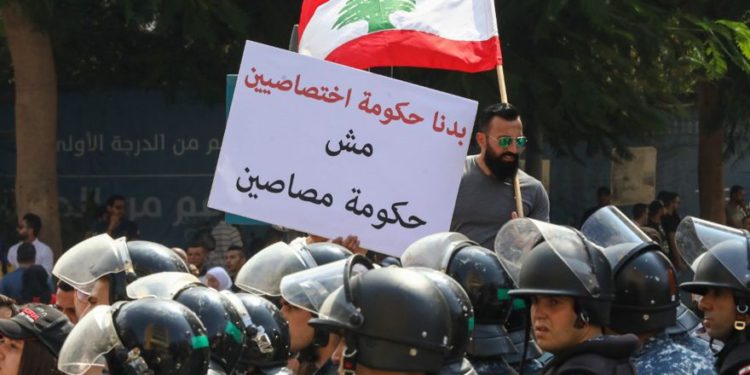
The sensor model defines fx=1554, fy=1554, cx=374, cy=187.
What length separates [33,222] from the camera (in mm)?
13797

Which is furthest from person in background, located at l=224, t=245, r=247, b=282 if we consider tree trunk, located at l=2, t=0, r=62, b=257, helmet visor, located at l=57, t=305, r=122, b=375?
helmet visor, located at l=57, t=305, r=122, b=375

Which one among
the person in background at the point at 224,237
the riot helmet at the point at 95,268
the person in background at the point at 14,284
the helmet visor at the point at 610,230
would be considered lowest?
the person in background at the point at 14,284

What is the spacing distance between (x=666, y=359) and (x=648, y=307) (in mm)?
190

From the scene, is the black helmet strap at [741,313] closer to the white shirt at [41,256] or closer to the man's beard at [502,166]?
the man's beard at [502,166]

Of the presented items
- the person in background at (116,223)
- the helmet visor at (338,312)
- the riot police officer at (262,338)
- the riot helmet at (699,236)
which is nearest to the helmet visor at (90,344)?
the helmet visor at (338,312)

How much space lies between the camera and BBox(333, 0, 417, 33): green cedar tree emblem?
8242 millimetres

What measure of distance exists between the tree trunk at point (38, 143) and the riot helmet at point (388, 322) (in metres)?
10.8

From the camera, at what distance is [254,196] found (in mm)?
7336

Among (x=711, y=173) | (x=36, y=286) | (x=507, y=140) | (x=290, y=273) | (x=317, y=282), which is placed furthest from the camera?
(x=711, y=173)

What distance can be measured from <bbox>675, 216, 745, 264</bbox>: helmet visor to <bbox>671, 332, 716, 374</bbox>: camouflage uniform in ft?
0.96

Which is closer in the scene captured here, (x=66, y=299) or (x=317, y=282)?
(x=317, y=282)

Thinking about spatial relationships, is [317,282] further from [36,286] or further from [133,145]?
[133,145]

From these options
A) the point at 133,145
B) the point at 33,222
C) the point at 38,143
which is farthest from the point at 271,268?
the point at 133,145

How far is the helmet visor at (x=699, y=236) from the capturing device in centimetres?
551
